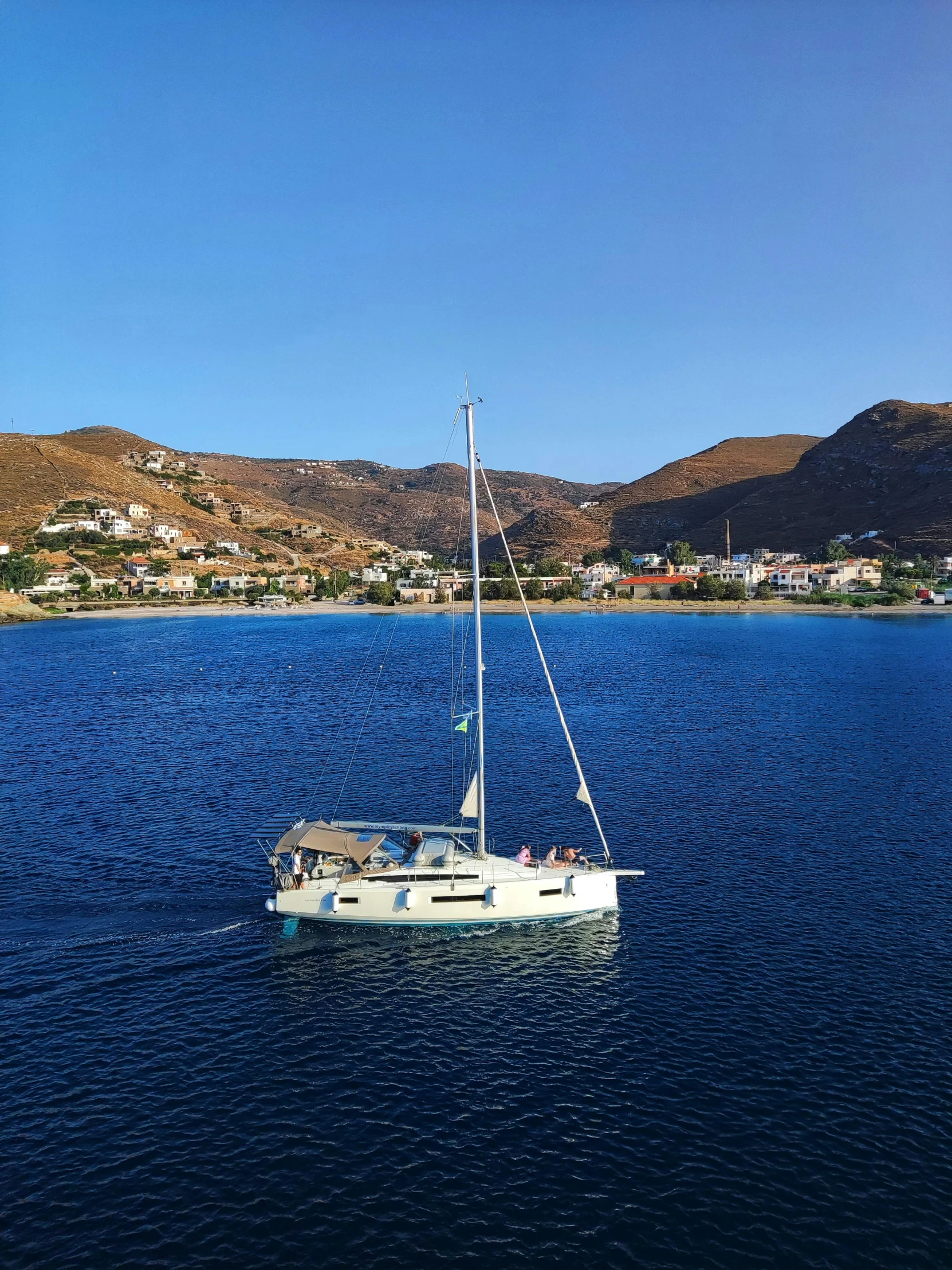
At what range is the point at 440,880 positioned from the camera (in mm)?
37719

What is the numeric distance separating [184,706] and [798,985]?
7705 cm

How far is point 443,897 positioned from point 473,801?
5.04 metres

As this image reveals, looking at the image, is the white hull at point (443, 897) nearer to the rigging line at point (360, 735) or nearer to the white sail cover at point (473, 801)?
the white sail cover at point (473, 801)

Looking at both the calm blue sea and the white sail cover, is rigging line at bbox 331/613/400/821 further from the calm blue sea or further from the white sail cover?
the white sail cover

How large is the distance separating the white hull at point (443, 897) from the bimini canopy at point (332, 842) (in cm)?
123

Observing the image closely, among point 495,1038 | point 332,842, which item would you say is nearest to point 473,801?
point 332,842

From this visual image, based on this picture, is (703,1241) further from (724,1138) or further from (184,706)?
(184,706)

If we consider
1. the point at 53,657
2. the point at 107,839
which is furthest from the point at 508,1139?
the point at 53,657

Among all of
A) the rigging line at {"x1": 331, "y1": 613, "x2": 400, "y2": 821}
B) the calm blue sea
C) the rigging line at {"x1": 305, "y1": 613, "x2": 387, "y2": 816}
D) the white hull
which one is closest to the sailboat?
the white hull

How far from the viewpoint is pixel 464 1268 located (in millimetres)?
20812

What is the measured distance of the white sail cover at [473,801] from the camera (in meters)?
40.1

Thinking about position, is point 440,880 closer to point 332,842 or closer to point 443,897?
point 443,897

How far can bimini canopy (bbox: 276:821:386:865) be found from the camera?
1519 inches

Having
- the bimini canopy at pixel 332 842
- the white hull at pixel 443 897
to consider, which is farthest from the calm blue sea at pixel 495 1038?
the bimini canopy at pixel 332 842
